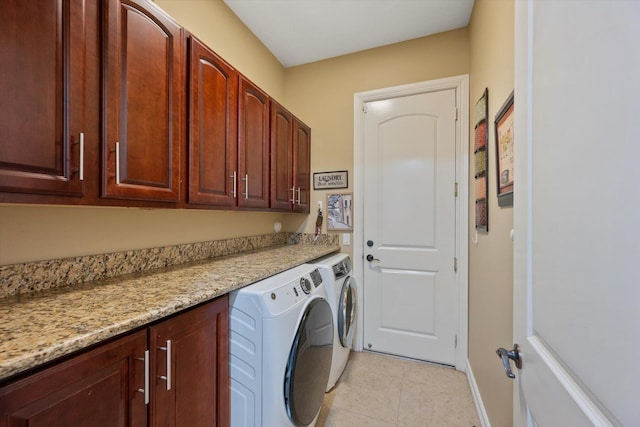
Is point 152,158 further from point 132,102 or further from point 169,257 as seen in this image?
point 169,257

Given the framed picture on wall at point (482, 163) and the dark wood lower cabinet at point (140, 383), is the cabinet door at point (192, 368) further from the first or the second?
the framed picture on wall at point (482, 163)

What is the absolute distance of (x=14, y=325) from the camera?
70 centimetres

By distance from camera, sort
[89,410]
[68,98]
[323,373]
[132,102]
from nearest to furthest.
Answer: [89,410]
[68,98]
[132,102]
[323,373]

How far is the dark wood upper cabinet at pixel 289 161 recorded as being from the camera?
2059 mm

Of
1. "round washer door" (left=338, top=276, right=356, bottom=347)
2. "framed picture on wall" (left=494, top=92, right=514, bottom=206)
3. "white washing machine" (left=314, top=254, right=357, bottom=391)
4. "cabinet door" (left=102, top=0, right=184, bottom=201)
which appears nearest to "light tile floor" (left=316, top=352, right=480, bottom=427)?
"white washing machine" (left=314, top=254, right=357, bottom=391)

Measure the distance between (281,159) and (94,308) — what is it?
1573 millimetres

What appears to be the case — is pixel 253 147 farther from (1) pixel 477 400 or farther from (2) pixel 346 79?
(1) pixel 477 400

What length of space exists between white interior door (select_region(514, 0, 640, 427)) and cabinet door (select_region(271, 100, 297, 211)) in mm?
1615

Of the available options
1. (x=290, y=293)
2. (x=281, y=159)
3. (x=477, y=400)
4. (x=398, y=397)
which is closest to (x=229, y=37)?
(x=281, y=159)

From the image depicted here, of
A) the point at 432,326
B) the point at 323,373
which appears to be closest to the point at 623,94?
the point at 323,373

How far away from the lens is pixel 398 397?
6.09 ft

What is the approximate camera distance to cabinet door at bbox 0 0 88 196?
2.43ft

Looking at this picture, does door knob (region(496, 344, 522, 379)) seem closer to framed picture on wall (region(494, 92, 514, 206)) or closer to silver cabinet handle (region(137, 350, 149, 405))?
framed picture on wall (region(494, 92, 514, 206))

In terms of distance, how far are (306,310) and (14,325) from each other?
3.28 feet
